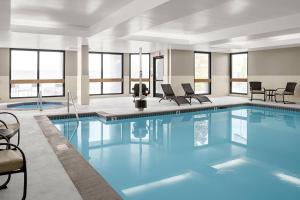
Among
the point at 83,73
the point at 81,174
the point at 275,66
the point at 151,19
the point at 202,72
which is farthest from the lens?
the point at 202,72

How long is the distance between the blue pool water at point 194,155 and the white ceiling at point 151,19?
254cm

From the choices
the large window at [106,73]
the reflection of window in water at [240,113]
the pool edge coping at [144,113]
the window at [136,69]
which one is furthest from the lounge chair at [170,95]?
the large window at [106,73]

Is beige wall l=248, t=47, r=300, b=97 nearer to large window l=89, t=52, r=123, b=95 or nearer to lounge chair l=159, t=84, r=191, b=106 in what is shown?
lounge chair l=159, t=84, r=191, b=106

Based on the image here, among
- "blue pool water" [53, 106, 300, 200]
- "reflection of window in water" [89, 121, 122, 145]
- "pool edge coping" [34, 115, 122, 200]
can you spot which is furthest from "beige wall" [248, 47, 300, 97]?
"pool edge coping" [34, 115, 122, 200]

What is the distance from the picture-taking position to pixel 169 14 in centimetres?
532

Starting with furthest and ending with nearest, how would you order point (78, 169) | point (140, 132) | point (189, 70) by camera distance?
point (189, 70), point (140, 132), point (78, 169)

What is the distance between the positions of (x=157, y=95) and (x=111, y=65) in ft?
9.35

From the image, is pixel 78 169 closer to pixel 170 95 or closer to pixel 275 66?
pixel 170 95

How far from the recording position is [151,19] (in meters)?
5.68

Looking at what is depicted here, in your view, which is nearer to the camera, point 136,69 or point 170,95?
point 170,95

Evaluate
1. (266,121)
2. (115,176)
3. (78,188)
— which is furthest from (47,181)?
(266,121)

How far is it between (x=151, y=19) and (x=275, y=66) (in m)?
8.33

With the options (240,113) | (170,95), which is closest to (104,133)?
(170,95)

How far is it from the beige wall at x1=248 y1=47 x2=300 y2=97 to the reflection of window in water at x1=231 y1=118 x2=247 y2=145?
15.2 feet
